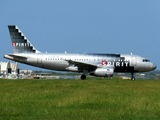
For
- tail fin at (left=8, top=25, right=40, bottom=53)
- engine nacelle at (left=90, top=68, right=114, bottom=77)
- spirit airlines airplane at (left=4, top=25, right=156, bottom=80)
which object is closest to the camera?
engine nacelle at (left=90, top=68, right=114, bottom=77)

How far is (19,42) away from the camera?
185ft

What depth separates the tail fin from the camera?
183ft

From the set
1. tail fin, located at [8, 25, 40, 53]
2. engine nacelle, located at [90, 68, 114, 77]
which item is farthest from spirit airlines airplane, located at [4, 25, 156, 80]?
tail fin, located at [8, 25, 40, 53]

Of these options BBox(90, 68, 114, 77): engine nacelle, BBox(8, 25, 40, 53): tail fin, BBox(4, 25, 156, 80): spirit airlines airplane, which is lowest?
BBox(90, 68, 114, 77): engine nacelle

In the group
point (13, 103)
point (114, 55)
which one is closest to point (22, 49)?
point (114, 55)

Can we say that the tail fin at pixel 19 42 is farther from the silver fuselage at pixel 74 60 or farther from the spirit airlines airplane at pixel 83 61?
the silver fuselage at pixel 74 60

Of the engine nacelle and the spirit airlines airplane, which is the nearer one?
the engine nacelle

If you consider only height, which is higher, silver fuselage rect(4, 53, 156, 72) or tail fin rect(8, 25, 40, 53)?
tail fin rect(8, 25, 40, 53)

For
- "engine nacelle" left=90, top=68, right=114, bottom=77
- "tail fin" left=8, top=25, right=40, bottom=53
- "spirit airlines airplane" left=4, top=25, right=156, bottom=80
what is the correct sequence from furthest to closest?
"tail fin" left=8, top=25, right=40, bottom=53, "spirit airlines airplane" left=4, top=25, right=156, bottom=80, "engine nacelle" left=90, top=68, right=114, bottom=77

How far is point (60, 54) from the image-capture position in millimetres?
54656

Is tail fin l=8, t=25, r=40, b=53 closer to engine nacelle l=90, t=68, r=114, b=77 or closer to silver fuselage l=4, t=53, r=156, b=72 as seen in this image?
silver fuselage l=4, t=53, r=156, b=72

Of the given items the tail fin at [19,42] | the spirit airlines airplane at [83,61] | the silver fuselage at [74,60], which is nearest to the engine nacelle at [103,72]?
the spirit airlines airplane at [83,61]

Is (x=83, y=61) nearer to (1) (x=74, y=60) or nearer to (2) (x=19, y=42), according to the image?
(1) (x=74, y=60)

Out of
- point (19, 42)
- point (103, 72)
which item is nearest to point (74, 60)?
point (103, 72)
